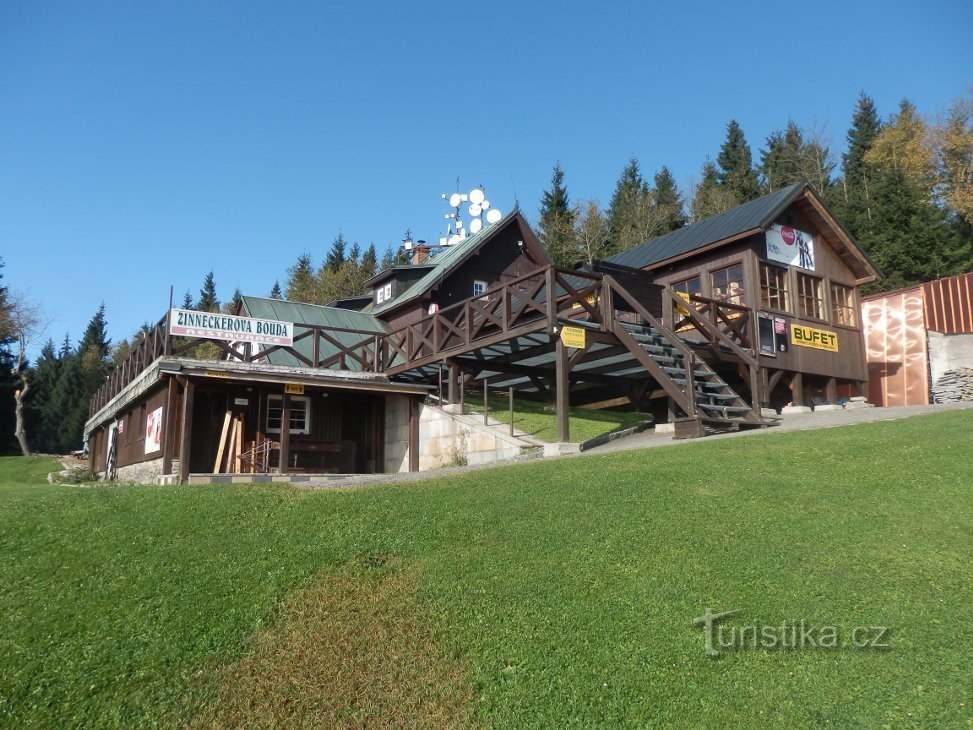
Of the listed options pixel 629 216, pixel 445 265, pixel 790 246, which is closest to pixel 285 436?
pixel 445 265

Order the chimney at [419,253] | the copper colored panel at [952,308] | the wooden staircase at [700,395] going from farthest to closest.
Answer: the chimney at [419,253] < the copper colored panel at [952,308] < the wooden staircase at [700,395]

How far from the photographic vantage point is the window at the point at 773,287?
21.0 meters

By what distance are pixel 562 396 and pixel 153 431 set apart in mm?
10165

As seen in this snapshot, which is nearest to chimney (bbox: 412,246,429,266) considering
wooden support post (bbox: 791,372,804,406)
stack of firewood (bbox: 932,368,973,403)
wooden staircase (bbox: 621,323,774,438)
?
wooden support post (bbox: 791,372,804,406)

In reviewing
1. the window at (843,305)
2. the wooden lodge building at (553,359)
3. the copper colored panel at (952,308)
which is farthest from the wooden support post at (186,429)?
the copper colored panel at (952,308)

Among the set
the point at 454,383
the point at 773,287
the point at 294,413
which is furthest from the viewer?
the point at 773,287

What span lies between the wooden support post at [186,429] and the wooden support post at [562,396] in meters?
7.43

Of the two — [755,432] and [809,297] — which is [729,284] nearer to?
[809,297]

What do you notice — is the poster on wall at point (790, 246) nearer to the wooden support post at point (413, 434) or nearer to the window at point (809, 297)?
the window at point (809, 297)

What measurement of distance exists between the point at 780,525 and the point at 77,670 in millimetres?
6242

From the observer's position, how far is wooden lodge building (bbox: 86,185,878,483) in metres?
16.8

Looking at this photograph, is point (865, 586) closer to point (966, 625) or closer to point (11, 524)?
point (966, 625)

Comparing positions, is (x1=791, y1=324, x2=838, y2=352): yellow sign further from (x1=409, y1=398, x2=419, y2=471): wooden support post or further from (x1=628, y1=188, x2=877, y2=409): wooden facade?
(x1=409, y1=398, x2=419, y2=471): wooden support post

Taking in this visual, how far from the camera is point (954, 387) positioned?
22.9 m
